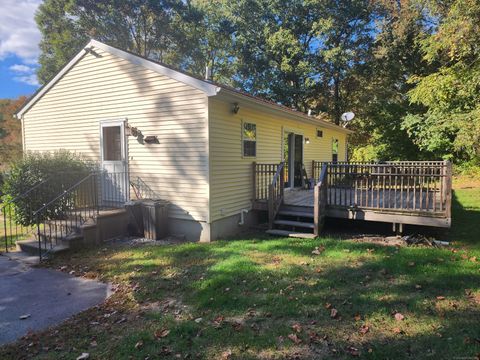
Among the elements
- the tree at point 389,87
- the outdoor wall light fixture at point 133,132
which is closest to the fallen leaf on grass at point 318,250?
the outdoor wall light fixture at point 133,132

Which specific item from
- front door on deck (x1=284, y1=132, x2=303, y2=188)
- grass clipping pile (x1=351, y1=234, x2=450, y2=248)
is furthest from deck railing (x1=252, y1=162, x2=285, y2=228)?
front door on deck (x1=284, y1=132, x2=303, y2=188)

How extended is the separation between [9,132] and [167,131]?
22457 millimetres

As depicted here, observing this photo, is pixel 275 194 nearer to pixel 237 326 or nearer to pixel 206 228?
pixel 206 228

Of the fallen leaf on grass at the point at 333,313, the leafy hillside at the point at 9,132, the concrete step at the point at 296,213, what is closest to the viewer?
the fallen leaf on grass at the point at 333,313

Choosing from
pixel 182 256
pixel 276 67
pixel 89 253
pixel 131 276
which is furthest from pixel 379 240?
pixel 276 67

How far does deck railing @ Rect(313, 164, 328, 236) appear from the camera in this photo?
6.86 m

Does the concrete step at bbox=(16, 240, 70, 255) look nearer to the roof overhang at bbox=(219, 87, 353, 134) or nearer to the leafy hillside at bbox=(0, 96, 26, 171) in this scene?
the roof overhang at bbox=(219, 87, 353, 134)

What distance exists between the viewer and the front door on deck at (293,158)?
10867 millimetres

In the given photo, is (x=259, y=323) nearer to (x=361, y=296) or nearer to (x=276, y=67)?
(x=361, y=296)

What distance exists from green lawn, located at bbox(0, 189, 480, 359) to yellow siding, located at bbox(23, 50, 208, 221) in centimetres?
177

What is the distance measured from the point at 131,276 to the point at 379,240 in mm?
4962

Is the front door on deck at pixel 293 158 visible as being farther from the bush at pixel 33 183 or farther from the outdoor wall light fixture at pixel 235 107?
the bush at pixel 33 183

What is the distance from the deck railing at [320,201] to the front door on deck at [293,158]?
3468mm

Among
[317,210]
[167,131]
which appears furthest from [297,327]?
[167,131]
